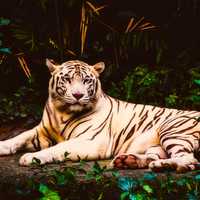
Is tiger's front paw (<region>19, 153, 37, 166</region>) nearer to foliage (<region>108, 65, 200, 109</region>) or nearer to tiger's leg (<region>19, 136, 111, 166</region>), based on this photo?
tiger's leg (<region>19, 136, 111, 166</region>)

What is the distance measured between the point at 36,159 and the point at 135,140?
0.96 meters

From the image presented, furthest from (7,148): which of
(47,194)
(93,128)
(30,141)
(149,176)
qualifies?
(149,176)

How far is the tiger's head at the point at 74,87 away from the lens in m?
6.68

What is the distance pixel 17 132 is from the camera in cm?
799

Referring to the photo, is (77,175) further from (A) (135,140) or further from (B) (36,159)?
(A) (135,140)

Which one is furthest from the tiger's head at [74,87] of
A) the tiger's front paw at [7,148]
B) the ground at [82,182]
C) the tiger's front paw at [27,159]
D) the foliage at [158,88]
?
the foliage at [158,88]

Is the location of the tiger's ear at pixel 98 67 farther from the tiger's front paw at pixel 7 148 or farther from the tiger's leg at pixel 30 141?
the tiger's front paw at pixel 7 148

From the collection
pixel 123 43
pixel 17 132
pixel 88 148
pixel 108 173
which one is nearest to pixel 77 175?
pixel 108 173

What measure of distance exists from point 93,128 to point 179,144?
30.8 inches

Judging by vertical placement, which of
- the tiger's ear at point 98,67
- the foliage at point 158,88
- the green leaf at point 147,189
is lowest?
the green leaf at point 147,189

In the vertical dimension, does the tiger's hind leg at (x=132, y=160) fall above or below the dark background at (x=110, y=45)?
below

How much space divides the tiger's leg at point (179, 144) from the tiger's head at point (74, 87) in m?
0.64

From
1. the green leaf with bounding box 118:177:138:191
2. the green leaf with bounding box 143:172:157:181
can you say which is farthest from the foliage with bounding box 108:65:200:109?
the green leaf with bounding box 118:177:138:191

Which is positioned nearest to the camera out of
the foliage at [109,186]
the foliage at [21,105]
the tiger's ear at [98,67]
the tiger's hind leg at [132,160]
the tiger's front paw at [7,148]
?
the foliage at [109,186]
